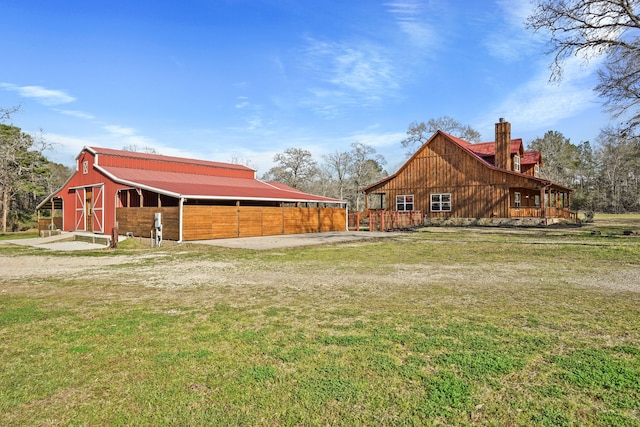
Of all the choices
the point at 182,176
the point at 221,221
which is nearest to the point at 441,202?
the point at 221,221

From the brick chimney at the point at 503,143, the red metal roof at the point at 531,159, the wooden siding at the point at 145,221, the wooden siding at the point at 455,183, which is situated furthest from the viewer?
the red metal roof at the point at 531,159

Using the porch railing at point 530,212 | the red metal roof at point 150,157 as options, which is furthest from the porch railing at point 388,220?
the red metal roof at point 150,157

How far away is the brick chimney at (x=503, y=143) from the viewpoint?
30328 millimetres

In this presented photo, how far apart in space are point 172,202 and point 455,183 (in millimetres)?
22142

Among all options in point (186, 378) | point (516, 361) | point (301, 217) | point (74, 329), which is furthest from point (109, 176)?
point (516, 361)

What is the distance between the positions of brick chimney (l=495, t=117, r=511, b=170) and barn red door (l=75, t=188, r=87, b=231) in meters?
31.3

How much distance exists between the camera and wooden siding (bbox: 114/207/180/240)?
60.2ft

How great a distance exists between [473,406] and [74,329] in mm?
4743

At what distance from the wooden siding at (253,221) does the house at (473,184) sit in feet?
29.2

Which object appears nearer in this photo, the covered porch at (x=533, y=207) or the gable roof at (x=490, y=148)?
the covered porch at (x=533, y=207)

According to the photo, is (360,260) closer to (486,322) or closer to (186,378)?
(486,322)

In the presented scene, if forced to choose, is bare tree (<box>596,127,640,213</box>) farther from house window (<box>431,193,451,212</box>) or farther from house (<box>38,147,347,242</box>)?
house (<box>38,147,347,242</box>)

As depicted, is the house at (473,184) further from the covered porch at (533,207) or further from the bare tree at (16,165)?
the bare tree at (16,165)

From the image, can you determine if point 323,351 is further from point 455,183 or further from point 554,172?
point 554,172
